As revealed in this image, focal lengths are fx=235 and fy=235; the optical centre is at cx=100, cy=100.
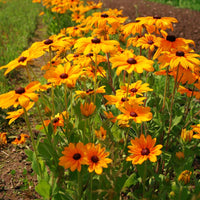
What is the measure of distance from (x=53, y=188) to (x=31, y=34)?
4.62 m

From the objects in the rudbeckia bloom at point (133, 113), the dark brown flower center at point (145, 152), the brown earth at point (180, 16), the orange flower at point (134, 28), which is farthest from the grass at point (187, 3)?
the dark brown flower center at point (145, 152)

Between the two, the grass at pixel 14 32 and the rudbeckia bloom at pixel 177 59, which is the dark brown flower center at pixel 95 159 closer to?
the rudbeckia bloom at pixel 177 59

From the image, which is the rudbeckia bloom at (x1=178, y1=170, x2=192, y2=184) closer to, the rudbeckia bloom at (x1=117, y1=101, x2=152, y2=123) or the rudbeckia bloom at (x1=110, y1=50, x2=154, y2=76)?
the rudbeckia bloom at (x1=117, y1=101, x2=152, y2=123)

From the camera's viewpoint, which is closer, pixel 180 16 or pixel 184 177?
pixel 184 177

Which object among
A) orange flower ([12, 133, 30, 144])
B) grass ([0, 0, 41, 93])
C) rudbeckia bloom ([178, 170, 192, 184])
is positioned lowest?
orange flower ([12, 133, 30, 144])

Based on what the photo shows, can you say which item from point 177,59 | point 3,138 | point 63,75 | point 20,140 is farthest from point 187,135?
point 3,138

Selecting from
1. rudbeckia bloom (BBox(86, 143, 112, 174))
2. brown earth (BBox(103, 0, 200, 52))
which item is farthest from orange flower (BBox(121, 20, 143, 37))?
brown earth (BBox(103, 0, 200, 52))

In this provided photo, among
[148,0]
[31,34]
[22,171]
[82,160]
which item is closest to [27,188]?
[22,171]

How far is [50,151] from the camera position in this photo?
4.37 ft

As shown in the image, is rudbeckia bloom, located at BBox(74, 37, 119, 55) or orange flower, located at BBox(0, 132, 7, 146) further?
orange flower, located at BBox(0, 132, 7, 146)

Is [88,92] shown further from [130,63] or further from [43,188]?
[43,188]

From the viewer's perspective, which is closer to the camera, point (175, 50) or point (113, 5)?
point (175, 50)

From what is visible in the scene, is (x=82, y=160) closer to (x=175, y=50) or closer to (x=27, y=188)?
(x=175, y=50)

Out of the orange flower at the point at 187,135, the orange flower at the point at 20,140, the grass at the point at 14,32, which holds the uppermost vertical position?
the orange flower at the point at 187,135
